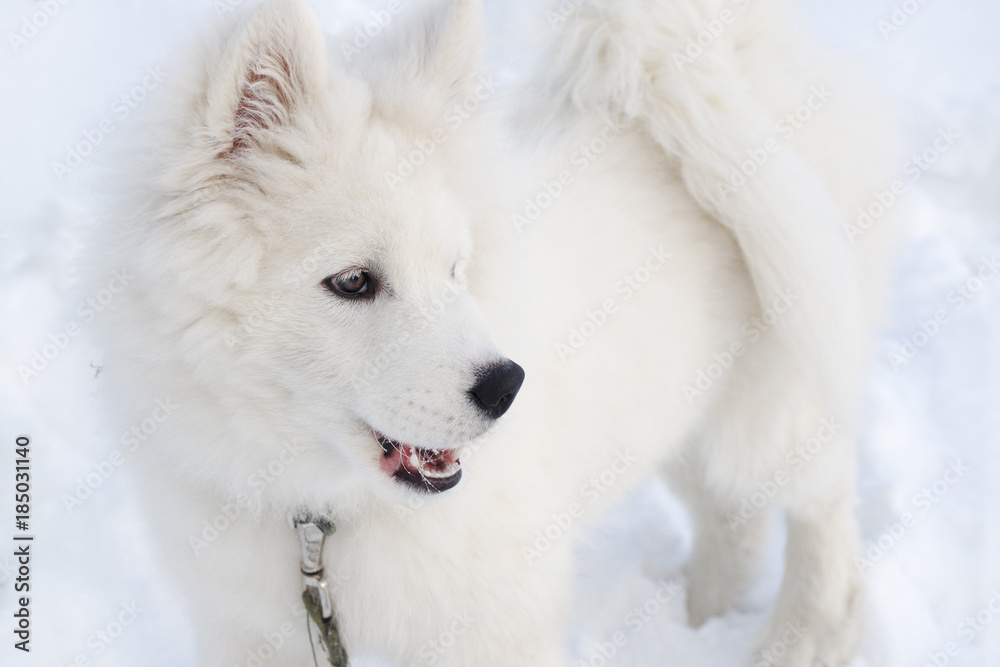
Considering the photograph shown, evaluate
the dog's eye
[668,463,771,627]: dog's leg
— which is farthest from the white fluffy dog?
[668,463,771,627]: dog's leg

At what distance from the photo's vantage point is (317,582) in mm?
2082

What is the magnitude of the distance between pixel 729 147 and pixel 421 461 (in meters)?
1.49

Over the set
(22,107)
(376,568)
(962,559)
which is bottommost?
(22,107)

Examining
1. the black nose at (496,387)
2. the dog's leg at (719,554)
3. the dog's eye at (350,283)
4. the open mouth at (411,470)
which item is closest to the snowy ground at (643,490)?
the dog's leg at (719,554)

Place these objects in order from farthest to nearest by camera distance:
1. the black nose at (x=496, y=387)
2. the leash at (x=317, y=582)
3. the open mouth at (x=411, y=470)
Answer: the leash at (x=317, y=582)
the open mouth at (x=411, y=470)
the black nose at (x=496, y=387)

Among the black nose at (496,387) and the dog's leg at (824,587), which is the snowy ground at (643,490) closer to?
the dog's leg at (824,587)

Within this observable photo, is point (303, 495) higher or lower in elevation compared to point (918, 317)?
lower

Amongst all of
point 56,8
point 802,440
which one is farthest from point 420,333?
point 56,8

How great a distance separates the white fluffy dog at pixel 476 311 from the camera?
1809 millimetres

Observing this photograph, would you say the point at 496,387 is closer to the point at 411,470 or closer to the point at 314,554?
the point at 411,470

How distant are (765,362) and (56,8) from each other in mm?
4302

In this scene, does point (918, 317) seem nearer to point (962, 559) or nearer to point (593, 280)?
point (962, 559)

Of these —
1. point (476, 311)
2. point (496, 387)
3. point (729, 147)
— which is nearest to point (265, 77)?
point (476, 311)

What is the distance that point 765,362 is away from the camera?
9.70ft
